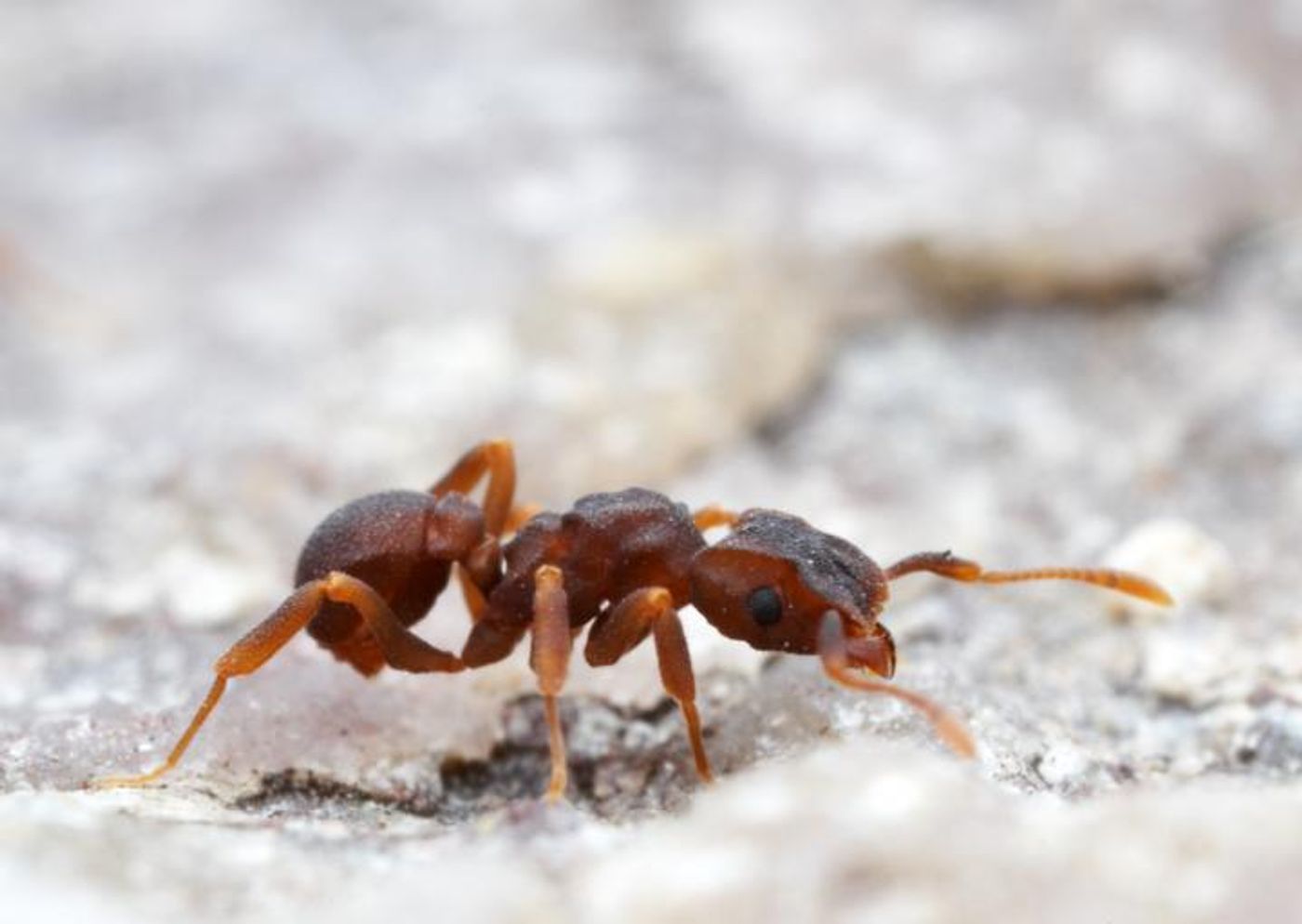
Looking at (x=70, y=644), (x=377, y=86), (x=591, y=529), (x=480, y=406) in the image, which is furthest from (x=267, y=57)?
(x=591, y=529)

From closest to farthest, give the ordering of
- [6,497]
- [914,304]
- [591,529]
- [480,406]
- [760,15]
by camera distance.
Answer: [591,529], [6,497], [480,406], [914,304], [760,15]

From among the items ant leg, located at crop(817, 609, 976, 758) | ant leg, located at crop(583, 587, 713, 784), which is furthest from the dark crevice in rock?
ant leg, located at crop(817, 609, 976, 758)

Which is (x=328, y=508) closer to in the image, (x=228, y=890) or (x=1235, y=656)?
(x=228, y=890)

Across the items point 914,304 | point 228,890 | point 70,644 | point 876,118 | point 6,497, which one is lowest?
point 228,890

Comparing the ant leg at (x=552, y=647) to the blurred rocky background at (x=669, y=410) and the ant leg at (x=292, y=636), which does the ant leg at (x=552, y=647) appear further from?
the ant leg at (x=292, y=636)

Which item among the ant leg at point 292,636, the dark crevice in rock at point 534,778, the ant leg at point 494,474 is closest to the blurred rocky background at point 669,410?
the dark crevice in rock at point 534,778

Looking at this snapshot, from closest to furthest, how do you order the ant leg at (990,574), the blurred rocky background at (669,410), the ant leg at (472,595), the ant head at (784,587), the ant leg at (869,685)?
the blurred rocky background at (669,410), the ant leg at (869,685), the ant head at (784,587), the ant leg at (990,574), the ant leg at (472,595)
